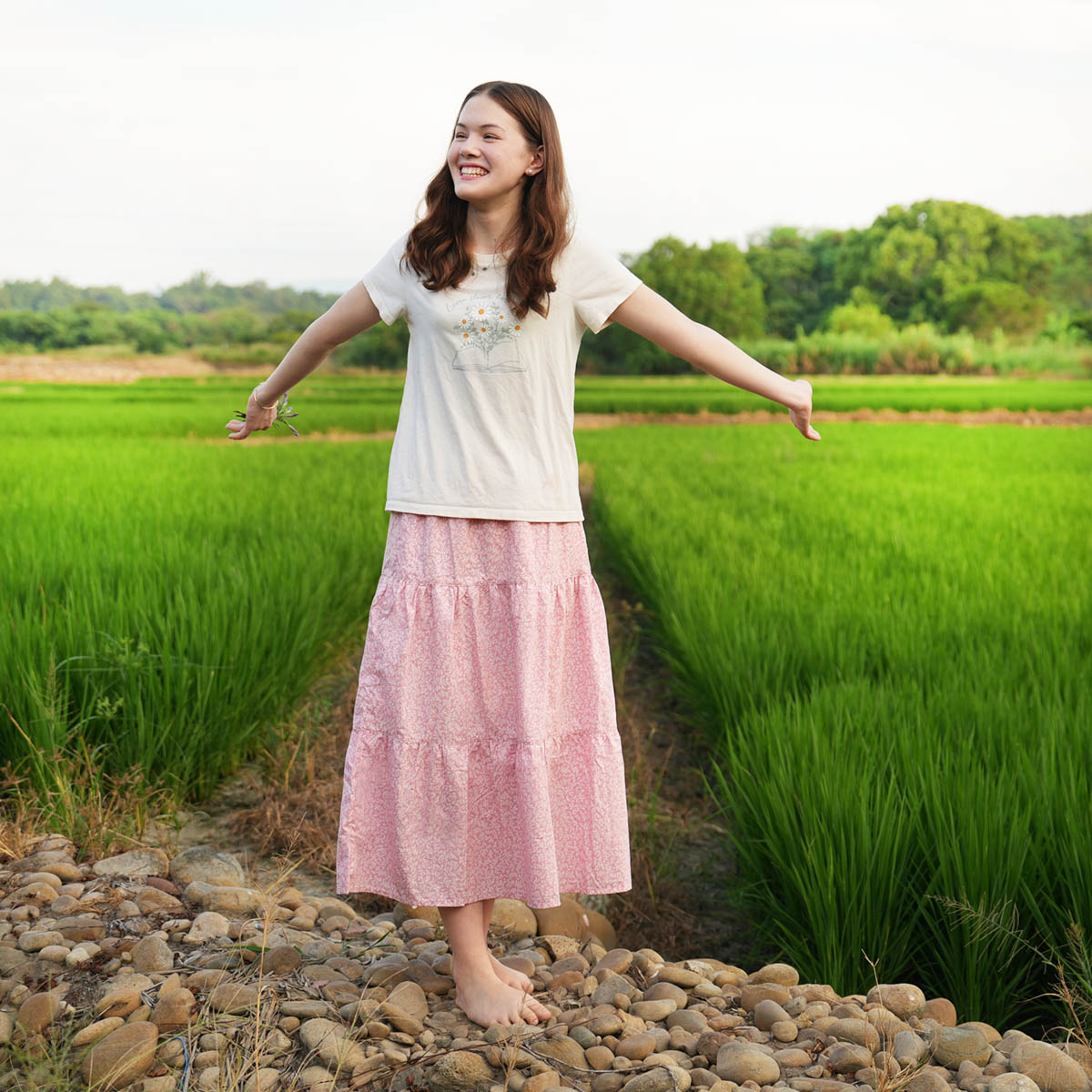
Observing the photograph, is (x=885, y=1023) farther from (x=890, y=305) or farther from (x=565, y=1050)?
(x=890, y=305)

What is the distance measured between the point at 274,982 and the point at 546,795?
605 millimetres

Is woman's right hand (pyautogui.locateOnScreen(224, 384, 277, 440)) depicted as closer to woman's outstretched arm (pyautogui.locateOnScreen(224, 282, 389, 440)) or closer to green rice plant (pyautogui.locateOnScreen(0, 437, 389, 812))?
woman's outstretched arm (pyautogui.locateOnScreen(224, 282, 389, 440))

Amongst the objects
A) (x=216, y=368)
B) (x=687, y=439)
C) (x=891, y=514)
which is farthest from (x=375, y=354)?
(x=891, y=514)

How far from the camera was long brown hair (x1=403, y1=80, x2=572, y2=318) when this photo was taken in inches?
69.7

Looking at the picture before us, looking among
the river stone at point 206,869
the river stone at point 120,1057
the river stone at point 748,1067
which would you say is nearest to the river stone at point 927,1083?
the river stone at point 748,1067

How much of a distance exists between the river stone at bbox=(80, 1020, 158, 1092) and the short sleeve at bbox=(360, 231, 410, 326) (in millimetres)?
1232

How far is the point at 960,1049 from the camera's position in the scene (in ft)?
5.71

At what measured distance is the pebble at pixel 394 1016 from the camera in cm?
164

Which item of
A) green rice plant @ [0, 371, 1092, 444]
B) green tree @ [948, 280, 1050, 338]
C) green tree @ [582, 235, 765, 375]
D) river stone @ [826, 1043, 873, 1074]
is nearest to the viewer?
river stone @ [826, 1043, 873, 1074]

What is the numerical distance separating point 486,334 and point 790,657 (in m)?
2.25

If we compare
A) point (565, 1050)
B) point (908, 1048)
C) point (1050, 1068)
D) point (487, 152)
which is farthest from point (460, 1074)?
point (487, 152)

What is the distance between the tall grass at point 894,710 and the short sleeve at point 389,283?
1.40 meters

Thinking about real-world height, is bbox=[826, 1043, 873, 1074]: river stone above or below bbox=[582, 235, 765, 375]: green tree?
below

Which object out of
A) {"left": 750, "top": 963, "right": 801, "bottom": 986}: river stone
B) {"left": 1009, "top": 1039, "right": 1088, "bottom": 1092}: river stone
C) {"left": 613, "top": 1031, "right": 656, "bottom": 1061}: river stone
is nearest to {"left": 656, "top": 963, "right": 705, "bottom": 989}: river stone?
{"left": 750, "top": 963, "right": 801, "bottom": 986}: river stone
